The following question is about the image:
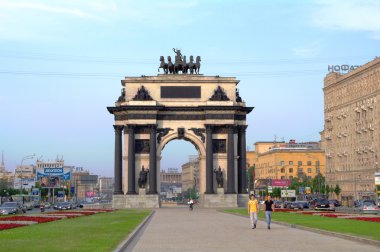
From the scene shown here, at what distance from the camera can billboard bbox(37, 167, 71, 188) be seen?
5945 inches

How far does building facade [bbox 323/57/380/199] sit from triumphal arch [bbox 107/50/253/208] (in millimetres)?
42772

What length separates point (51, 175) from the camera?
155125 millimetres

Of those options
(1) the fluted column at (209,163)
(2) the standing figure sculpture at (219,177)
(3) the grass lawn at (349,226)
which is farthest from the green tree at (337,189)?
(3) the grass lawn at (349,226)

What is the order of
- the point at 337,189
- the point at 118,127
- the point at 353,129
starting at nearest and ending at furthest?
the point at 118,127 → the point at 337,189 → the point at 353,129

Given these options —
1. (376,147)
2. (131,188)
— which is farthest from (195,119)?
(376,147)

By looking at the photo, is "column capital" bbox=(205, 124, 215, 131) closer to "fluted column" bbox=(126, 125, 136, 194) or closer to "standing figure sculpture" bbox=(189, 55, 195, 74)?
"standing figure sculpture" bbox=(189, 55, 195, 74)

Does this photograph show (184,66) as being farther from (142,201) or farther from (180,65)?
(142,201)

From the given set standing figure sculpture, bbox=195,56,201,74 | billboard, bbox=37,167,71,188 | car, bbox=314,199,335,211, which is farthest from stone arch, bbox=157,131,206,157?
billboard, bbox=37,167,71,188

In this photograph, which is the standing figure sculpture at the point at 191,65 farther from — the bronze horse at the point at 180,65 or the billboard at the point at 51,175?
the billboard at the point at 51,175

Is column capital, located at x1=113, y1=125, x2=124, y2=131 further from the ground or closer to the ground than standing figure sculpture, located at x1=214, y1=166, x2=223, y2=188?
further from the ground

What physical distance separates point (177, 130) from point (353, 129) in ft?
209

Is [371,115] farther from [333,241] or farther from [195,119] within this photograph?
[333,241]

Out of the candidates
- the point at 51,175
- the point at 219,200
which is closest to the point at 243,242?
the point at 219,200

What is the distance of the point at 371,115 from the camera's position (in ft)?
463
